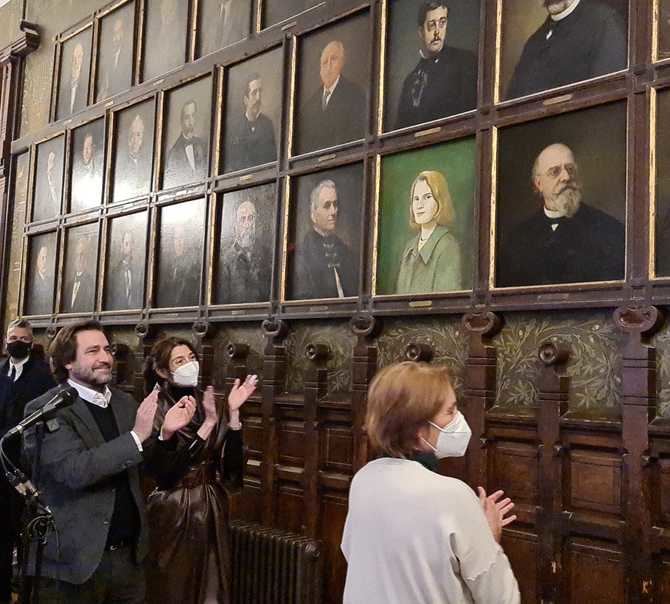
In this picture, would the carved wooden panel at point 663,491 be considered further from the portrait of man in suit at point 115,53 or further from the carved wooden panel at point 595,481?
the portrait of man in suit at point 115,53

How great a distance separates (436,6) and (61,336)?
137 inches

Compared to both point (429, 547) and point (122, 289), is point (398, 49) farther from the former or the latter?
point (429, 547)

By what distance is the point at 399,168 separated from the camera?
5.78 metres

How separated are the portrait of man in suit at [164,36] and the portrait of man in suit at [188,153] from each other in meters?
0.60

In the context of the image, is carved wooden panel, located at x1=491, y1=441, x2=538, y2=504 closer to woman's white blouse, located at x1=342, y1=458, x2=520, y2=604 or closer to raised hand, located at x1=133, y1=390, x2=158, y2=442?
raised hand, located at x1=133, y1=390, x2=158, y2=442

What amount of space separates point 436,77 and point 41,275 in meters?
6.04

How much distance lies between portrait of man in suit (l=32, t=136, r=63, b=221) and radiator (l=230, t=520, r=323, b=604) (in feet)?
17.5

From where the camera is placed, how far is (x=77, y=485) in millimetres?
3633

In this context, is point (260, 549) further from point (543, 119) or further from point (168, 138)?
point (168, 138)

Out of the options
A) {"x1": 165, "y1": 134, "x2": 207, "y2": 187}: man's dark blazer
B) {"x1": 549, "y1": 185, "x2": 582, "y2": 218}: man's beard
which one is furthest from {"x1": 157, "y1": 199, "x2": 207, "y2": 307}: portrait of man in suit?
{"x1": 549, "y1": 185, "x2": 582, "y2": 218}: man's beard

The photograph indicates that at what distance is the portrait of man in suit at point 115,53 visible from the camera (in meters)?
8.78

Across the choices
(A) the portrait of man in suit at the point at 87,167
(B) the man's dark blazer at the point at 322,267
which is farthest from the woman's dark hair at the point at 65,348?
(A) the portrait of man in suit at the point at 87,167

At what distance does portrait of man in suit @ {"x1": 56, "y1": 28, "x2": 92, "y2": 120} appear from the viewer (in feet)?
31.2

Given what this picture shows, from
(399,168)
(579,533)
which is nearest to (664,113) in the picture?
(399,168)
